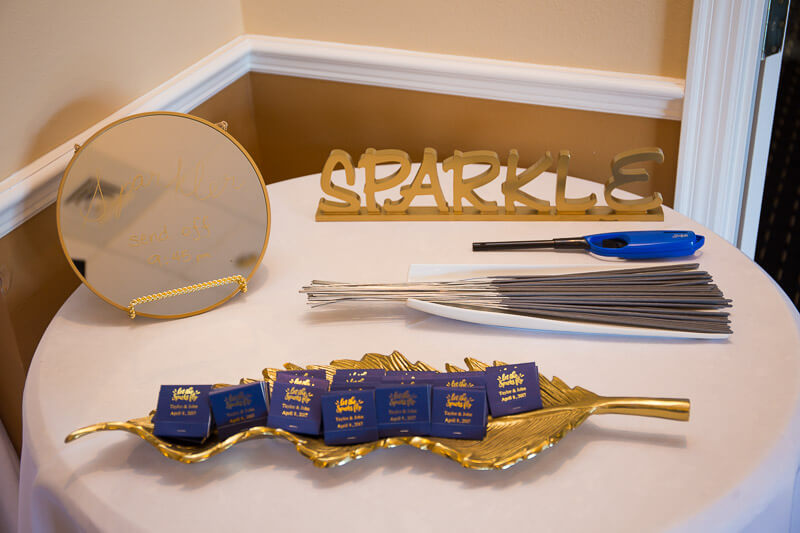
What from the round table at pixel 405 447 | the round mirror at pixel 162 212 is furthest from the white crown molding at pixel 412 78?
the round table at pixel 405 447

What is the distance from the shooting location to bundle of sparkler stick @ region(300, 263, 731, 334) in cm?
73

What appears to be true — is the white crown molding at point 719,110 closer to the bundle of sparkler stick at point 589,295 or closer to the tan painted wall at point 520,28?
the tan painted wall at point 520,28

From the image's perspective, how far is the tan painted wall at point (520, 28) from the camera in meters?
1.11

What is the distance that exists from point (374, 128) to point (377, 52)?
16cm

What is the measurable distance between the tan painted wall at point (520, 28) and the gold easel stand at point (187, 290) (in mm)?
657

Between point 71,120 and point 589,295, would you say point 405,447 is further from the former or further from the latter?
point 71,120

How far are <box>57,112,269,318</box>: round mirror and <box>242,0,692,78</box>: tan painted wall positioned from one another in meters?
0.55

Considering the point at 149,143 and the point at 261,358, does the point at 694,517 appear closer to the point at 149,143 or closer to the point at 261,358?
the point at 261,358

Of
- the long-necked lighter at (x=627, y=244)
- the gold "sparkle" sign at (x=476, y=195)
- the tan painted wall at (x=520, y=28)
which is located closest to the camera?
the long-necked lighter at (x=627, y=244)

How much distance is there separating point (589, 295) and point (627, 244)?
142mm

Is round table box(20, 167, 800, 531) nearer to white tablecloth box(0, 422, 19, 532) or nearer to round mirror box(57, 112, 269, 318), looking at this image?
round mirror box(57, 112, 269, 318)

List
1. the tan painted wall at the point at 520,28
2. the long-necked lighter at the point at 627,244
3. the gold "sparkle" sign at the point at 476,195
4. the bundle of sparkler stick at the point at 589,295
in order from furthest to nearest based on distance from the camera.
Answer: the tan painted wall at the point at 520,28, the gold "sparkle" sign at the point at 476,195, the long-necked lighter at the point at 627,244, the bundle of sparkler stick at the point at 589,295

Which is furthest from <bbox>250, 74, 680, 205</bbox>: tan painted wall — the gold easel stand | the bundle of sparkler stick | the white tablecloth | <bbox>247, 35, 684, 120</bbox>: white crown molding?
the white tablecloth

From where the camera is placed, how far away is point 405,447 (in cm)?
60
